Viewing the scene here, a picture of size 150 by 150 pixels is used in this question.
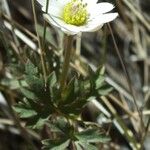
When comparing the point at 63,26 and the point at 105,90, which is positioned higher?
the point at 63,26

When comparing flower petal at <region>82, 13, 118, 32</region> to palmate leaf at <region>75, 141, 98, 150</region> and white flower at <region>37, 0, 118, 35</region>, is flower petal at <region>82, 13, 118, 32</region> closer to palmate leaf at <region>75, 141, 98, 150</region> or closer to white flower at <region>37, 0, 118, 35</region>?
white flower at <region>37, 0, 118, 35</region>

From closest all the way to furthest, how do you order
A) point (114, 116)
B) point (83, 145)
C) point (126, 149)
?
point (83, 145) < point (114, 116) < point (126, 149)

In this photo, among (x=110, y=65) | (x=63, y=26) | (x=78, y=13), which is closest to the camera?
(x=63, y=26)

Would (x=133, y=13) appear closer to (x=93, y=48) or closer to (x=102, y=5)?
(x=93, y=48)

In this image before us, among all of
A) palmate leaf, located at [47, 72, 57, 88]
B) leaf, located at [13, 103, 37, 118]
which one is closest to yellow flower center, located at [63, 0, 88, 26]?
palmate leaf, located at [47, 72, 57, 88]

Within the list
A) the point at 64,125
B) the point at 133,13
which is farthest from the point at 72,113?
the point at 133,13

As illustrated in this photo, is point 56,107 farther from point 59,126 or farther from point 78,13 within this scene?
point 78,13

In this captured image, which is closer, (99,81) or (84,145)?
(84,145)

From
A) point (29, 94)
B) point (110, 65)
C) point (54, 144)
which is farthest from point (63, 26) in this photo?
→ point (110, 65)

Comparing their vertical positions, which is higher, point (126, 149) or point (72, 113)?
point (72, 113)
